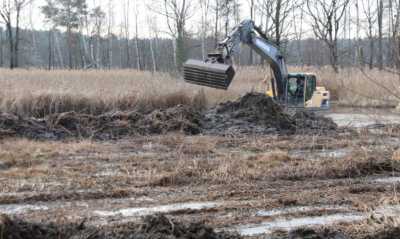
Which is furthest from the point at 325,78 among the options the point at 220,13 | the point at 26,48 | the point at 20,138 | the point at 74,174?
the point at 26,48

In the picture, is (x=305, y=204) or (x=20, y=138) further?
(x=20, y=138)

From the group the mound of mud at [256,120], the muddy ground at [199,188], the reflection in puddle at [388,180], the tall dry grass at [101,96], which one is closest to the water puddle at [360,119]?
the tall dry grass at [101,96]

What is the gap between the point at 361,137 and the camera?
10.3m

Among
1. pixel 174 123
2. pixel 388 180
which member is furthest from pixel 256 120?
pixel 388 180

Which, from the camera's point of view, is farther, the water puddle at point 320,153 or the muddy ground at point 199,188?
the water puddle at point 320,153

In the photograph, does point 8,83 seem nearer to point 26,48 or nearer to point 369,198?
point 369,198

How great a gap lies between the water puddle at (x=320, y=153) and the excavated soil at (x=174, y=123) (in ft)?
7.90

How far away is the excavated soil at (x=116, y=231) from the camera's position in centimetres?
388

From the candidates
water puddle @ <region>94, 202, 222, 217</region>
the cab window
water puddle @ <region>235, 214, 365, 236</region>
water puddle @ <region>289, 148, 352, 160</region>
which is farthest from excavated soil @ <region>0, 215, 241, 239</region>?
the cab window

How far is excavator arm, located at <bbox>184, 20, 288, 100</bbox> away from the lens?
10789 mm

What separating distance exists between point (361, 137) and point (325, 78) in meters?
10.9

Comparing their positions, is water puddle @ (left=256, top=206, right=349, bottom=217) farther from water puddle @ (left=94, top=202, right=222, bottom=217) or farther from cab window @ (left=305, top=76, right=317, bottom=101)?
cab window @ (left=305, top=76, right=317, bottom=101)

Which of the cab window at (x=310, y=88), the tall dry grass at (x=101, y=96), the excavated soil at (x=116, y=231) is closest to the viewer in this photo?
the excavated soil at (x=116, y=231)

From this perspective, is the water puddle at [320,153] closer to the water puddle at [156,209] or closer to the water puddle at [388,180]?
the water puddle at [388,180]
